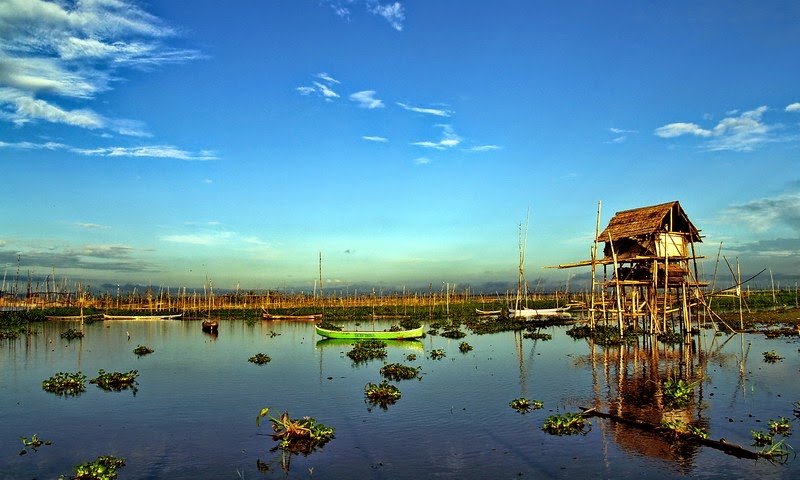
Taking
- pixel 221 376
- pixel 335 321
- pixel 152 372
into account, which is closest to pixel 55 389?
pixel 152 372

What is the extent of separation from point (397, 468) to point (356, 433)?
121 inches

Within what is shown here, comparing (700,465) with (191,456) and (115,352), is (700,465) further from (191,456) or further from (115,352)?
(115,352)

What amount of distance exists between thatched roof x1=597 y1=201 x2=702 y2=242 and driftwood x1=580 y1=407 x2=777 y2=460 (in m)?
21.3

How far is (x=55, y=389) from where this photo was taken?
72.9 feet

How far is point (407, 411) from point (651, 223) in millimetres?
23839

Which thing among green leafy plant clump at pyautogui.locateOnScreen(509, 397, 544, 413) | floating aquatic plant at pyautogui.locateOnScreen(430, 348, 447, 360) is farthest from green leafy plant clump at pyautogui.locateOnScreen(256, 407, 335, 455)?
floating aquatic plant at pyautogui.locateOnScreen(430, 348, 447, 360)

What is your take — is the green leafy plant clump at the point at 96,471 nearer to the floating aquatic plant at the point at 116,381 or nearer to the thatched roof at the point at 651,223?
the floating aquatic plant at the point at 116,381

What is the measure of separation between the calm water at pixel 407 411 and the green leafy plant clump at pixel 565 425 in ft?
0.95

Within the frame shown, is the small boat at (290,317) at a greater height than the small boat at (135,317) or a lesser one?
lesser

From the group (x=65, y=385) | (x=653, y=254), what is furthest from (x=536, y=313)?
(x=65, y=385)

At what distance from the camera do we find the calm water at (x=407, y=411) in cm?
1253

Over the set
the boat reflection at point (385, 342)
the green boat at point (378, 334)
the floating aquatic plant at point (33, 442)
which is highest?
the green boat at point (378, 334)

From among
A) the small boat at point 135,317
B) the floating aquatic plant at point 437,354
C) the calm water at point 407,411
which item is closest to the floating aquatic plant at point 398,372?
the calm water at point 407,411

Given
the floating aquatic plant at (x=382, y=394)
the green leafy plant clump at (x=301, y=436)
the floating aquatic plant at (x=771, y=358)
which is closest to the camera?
the green leafy plant clump at (x=301, y=436)
